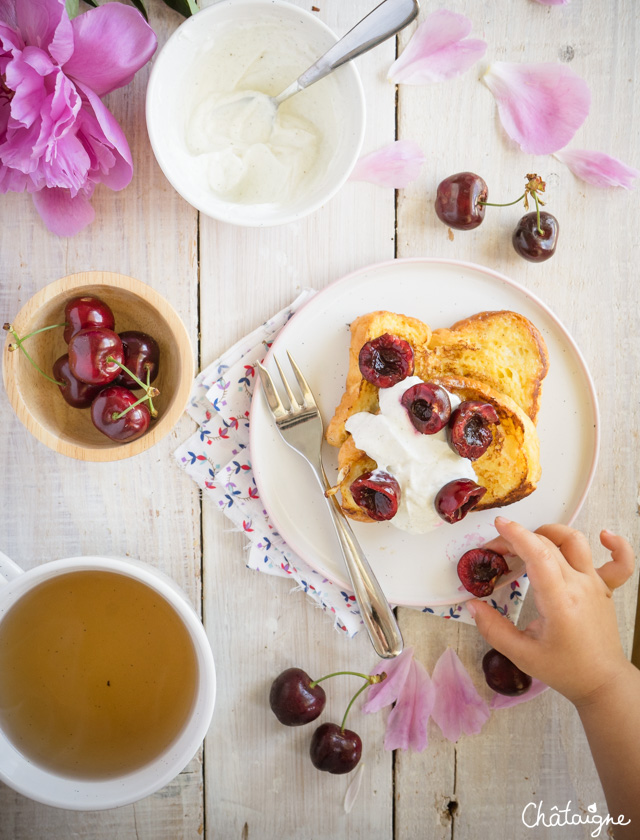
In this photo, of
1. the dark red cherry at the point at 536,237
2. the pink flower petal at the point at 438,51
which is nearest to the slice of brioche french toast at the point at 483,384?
the dark red cherry at the point at 536,237

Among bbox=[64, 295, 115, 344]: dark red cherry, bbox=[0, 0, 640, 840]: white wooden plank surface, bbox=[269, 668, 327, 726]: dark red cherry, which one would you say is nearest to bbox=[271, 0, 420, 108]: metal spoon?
bbox=[0, 0, 640, 840]: white wooden plank surface

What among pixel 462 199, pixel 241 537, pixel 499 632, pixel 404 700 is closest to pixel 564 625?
pixel 499 632

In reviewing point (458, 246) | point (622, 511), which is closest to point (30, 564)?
point (458, 246)

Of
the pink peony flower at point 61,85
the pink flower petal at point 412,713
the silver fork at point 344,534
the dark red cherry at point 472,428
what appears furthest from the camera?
the pink flower petal at point 412,713

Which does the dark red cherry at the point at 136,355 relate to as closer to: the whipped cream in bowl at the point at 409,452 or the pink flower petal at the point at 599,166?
the whipped cream in bowl at the point at 409,452

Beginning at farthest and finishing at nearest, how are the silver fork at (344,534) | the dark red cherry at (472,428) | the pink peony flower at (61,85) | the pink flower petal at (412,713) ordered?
the pink flower petal at (412,713) < the silver fork at (344,534) < the dark red cherry at (472,428) < the pink peony flower at (61,85)

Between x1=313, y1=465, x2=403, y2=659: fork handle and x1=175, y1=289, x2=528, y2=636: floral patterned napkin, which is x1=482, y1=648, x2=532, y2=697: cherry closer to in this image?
x1=175, y1=289, x2=528, y2=636: floral patterned napkin
